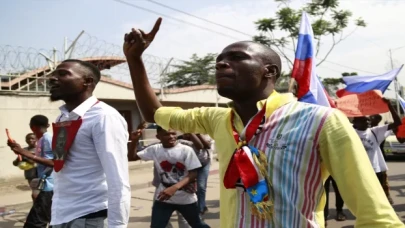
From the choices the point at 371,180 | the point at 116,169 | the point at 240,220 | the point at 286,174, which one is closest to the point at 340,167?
the point at 371,180

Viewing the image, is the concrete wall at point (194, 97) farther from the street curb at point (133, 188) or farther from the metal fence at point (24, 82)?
the metal fence at point (24, 82)

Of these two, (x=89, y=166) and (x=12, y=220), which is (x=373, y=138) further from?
(x=12, y=220)

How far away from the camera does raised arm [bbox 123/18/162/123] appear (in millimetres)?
2264

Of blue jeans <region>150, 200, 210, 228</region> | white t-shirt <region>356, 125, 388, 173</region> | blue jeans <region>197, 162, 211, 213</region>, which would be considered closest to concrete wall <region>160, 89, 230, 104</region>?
blue jeans <region>197, 162, 211, 213</region>

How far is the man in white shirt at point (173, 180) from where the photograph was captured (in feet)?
14.8

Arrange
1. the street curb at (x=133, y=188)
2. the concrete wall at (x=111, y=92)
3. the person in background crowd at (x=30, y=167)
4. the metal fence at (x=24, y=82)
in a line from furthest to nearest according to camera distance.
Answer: the concrete wall at (x=111, y=92) < the metal fence at (x=24, y=82) < the street curb at (x=133, y=188) < the person in background crowd at (x=30, y=167)

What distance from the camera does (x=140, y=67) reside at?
2.35 meters

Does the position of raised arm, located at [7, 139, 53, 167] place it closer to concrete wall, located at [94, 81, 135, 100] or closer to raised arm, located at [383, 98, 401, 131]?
raised arm, located at [383, 98, 401, 131]

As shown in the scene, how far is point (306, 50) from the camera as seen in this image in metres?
4.66

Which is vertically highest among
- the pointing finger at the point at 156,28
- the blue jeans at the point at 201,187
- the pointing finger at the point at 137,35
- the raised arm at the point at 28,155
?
the pointing finger at the point at 156,28

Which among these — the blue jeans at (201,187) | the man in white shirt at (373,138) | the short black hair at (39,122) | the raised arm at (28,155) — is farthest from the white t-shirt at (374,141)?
the raised arm at (28,155)

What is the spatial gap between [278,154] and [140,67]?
961 millimetres

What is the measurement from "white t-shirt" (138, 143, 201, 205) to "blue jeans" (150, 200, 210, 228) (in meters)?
0.05

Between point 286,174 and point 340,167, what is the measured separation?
0.22 metres
